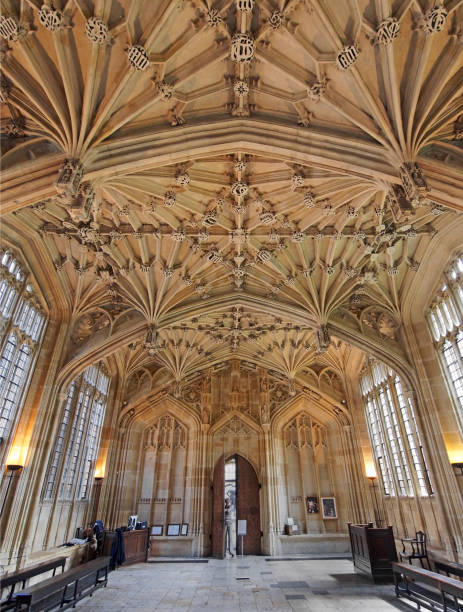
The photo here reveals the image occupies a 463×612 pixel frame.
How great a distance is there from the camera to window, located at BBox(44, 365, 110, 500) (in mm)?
11691

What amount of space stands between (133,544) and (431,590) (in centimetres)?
1032

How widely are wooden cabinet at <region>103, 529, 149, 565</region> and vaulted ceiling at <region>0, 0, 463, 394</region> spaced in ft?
30.5

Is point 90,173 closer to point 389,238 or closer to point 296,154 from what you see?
point 296,154

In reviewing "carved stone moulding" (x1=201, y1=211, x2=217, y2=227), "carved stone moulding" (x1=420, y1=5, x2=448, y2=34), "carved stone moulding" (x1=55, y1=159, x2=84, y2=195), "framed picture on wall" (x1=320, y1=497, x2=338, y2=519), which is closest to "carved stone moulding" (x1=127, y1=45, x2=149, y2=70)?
"carved stone moulding" (x1=55, y1=159, x2=84, y2=195)

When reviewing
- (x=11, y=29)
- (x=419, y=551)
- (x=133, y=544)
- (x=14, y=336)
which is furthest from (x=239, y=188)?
(x=133, y=544)

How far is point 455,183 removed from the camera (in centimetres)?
633

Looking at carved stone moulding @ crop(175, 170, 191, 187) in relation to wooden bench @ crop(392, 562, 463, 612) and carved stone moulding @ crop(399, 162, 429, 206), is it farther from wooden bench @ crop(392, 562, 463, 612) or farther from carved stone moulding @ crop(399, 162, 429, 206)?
wooden bench @ crop(392, 562, 463, 612)

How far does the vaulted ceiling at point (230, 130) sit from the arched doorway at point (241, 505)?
9941 mm

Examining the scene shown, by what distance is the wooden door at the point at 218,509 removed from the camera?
1448 cm

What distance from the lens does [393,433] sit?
517 inches

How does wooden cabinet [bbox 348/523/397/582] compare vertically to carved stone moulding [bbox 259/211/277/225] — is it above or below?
below

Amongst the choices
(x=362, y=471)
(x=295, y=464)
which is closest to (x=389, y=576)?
(x=362, y=471)

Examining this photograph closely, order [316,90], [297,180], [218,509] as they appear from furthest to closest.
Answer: [218,509], [297,180], [316,90]

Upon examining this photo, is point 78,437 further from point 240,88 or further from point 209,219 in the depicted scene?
point 240,88
